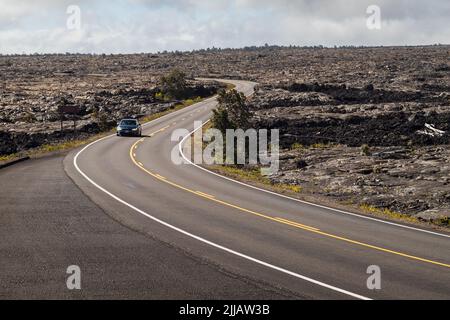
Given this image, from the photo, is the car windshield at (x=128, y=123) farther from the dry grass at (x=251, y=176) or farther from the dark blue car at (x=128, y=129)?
the dry grass at (x=251, y=176)

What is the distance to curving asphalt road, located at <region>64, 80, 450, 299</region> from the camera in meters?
12.9

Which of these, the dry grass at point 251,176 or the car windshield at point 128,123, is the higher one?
the car windshield at point 128,123

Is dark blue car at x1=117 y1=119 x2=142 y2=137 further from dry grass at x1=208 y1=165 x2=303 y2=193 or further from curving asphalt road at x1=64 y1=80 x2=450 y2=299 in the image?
curving asphalt road at x1=64 y1=80 x2=450 y2=299

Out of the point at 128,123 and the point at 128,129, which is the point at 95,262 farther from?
the point at 128,123

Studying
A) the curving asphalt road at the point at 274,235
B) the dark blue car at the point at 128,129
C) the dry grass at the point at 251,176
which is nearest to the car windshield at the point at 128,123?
the dark blue car at the point at 128,129

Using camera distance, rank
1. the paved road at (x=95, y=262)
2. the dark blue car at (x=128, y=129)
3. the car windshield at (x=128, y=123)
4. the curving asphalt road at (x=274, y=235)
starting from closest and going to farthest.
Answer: the paved road at (x=95, y=262)
the curving asphalt road at (x=274, y=235)
the dark blue car at (x=128, y=129)
the car windshield at (x=128, y=123)


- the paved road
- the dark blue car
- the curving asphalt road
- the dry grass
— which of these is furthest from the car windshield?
the paved road

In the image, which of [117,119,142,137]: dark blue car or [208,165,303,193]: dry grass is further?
[117,119,142,137]: dark blue car

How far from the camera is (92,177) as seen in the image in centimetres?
2831

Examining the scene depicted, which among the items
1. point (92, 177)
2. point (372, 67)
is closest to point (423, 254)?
point (92, 177)

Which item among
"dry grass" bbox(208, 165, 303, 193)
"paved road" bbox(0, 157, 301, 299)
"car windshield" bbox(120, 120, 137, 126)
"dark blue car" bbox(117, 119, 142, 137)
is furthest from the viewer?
"car windshield" bbox(120, 120, 137, 126)

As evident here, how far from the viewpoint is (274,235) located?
1745cm

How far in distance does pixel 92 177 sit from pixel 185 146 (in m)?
16.0

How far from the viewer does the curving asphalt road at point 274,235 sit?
1287cm
